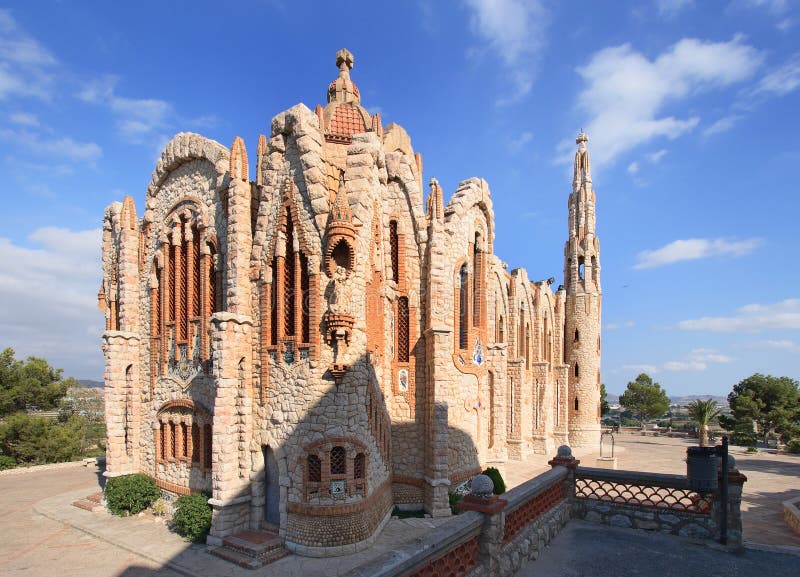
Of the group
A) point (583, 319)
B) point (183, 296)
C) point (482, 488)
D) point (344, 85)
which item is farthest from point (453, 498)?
point (583, 319)

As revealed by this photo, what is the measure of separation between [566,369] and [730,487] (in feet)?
90.8

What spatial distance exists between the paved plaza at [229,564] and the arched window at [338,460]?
81.8 inches

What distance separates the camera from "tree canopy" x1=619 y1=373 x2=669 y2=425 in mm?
61031

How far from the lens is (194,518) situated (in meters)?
13.5

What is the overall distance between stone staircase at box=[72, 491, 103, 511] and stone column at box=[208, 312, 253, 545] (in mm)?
6689

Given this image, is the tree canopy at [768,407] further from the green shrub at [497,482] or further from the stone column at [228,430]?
the stone column at [228,430]

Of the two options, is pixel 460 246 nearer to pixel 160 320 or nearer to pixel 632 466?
pixel 160 320

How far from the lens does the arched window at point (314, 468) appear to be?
12258mm

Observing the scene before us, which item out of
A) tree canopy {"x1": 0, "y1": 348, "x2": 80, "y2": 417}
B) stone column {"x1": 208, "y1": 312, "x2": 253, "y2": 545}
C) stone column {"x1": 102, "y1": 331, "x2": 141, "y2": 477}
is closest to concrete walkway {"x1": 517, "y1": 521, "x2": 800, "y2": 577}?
stone column {"x1": 208, "y1": 312, "x2": 253, "y2": 545}

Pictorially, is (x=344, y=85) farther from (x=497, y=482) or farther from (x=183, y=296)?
(x=497, y=482)

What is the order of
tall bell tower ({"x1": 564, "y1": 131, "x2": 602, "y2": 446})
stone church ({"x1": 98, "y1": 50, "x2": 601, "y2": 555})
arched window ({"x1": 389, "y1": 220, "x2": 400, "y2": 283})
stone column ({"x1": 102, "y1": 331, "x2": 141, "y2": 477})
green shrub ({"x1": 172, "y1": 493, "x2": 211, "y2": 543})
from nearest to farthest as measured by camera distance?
stone church ({"x1": 98, "y1": 50, "x2": 601, "y2": 555})
green shrub ({"x1": 172, "y1": 493, "x2": 211, "y2": 543})
arched window ({"x1": 389, "y1": 220, "x2": 400, "y2": 283})
stone column ({"x1": 102, "y1": 331, "x2": 141, "y2": 477})
tall bell tower ({"x1": 564, "y1": 131, "x2": 602, "y2": 446})

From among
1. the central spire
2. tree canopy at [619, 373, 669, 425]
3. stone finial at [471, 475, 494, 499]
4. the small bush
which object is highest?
the central spire

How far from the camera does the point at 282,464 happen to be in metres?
12.8

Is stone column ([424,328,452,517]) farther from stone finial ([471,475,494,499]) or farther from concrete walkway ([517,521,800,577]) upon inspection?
stone finial ([471,475,494,499])
